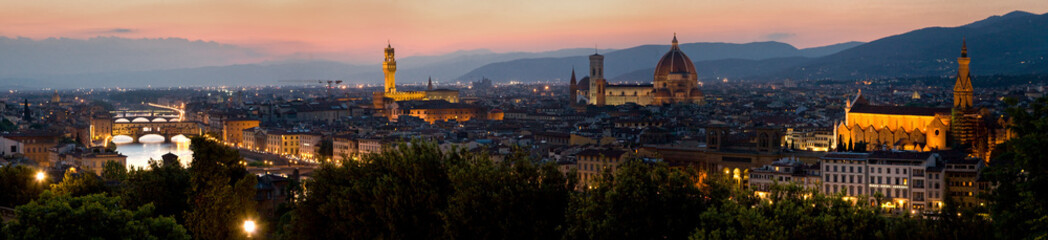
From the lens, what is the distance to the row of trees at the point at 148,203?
38.0 feet

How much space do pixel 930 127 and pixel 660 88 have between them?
51.3m

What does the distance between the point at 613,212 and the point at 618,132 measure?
3785cm

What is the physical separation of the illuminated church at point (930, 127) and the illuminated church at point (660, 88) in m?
44.3

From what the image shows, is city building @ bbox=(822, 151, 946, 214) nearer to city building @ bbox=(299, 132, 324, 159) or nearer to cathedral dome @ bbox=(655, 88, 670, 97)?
city building @ bbox=(299, 132, 324, 159)

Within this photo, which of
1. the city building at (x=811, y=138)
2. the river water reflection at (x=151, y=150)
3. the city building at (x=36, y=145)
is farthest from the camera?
the river water reflection at (x=151, y=150)

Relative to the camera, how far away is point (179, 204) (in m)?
18.8

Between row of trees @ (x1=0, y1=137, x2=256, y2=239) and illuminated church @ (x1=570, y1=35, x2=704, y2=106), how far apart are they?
225 ft

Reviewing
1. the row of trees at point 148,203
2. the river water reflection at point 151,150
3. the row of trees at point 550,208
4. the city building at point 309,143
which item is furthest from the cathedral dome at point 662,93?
the row of trees at point 550,208

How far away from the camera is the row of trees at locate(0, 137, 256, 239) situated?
1158 centimetres

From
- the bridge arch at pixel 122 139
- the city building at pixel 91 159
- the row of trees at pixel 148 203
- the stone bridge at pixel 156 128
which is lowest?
the bridge arch at pixel 122 139

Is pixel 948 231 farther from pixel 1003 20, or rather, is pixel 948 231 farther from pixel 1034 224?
pixel 1003 20

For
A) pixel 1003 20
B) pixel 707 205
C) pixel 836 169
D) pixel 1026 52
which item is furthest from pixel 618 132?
pixel 1003 20

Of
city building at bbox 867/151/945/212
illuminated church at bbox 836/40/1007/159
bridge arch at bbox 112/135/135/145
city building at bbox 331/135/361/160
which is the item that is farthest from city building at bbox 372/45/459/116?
city building at bbox 867/151/945/212

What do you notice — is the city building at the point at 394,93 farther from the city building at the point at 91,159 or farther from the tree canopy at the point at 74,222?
the tree canopy at the point at 74,222
